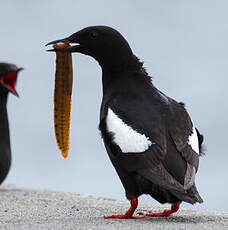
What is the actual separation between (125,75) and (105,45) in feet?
1.46

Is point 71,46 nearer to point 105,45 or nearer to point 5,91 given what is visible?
point 105,45

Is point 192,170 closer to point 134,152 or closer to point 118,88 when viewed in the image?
point 134,152

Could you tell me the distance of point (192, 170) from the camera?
21.2ft

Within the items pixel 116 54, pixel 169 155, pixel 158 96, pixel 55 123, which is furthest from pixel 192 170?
pixel 55 123

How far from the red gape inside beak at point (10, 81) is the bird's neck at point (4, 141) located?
0.19 metres

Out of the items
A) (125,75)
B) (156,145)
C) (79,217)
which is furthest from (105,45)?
(79,217)

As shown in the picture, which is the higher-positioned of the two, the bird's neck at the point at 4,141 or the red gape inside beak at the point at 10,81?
the red gape inside beak at the point at 10,81

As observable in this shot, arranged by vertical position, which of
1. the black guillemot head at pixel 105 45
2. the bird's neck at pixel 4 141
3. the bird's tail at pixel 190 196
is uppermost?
the black guillemot head at pixel 105 45

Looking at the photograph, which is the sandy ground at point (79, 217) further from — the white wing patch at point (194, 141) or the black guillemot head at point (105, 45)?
the black guillemot head at point (105, 45)

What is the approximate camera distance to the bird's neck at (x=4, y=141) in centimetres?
1086

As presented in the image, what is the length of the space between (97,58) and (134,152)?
1.64 m

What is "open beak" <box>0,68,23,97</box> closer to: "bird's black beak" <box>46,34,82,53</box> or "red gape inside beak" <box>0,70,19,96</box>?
"red gape inside beak" <box>0,70,19,96</box>

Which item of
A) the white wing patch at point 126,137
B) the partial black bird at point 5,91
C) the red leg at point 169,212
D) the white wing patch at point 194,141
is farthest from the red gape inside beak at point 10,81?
the white wing patch at point 194,141

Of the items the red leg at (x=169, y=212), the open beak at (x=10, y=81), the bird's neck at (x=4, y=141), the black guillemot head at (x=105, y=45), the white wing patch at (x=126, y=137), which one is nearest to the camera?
the white wing patch at (x=126, y=137)
